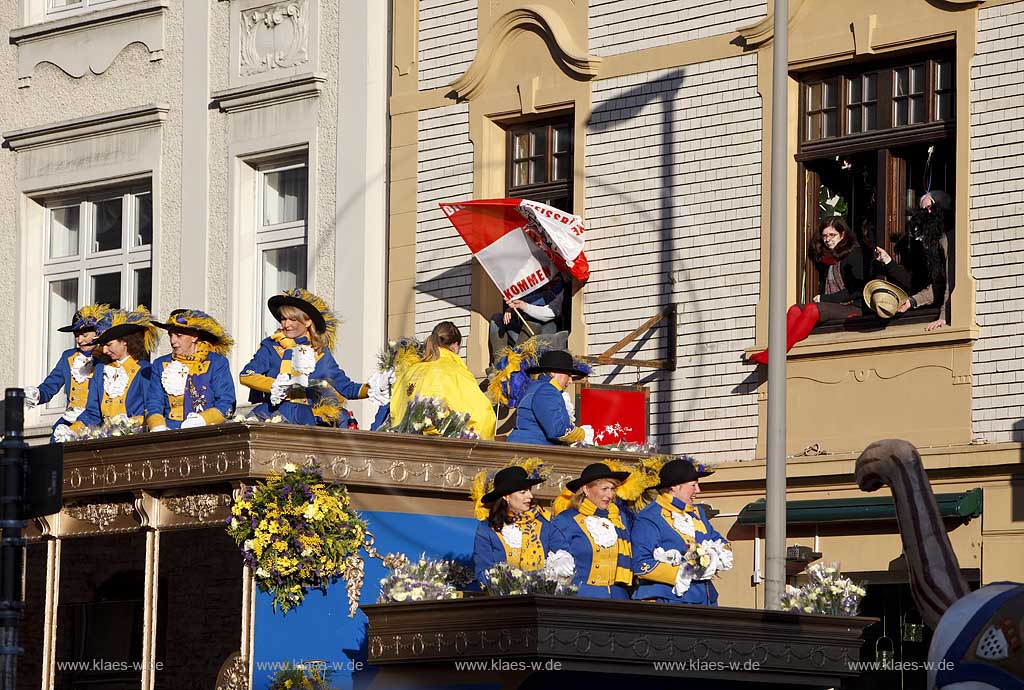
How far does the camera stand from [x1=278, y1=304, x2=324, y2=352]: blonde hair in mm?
15703

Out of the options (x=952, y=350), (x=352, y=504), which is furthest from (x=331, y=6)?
(x=352, y=504)

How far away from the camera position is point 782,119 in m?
16.3

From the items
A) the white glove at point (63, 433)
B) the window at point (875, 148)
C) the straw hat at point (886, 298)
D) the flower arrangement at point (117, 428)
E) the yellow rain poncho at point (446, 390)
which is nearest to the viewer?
the yellow rain poncho at point (446, 390)

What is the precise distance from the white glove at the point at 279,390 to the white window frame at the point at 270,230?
7.07 meters

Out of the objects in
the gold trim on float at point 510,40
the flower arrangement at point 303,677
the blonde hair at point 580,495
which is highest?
the gold trim on float at point 510,40

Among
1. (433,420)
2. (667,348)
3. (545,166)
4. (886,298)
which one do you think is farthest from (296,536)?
(545,166)

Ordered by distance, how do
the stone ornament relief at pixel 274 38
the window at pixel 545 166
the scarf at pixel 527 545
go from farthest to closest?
the stone ornament relief at pixel 274 38 < the window at pixel 545 166 < the scarf at pixel 527 545

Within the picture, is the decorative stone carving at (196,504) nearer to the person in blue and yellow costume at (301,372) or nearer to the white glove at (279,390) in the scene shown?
the person in blue and yellow costume at (301,372)

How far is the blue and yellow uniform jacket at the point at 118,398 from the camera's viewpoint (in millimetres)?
16234

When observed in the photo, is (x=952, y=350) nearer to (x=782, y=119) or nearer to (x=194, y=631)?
(x=782, y=119)

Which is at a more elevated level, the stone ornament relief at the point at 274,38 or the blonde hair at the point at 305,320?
the stone ornament relief at the point at 274,38

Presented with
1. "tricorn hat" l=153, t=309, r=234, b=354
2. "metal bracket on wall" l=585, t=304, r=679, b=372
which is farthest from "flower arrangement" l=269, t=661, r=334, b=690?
"metal bracket on wall" l=585, t=304, r=679, b=372

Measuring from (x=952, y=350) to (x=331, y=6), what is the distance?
26.9ft

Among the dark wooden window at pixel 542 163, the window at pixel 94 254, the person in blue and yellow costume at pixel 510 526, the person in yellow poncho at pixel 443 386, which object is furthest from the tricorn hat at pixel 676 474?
the window at pixel 94 254
